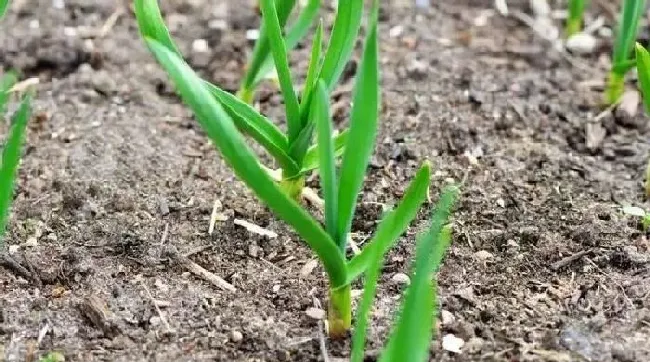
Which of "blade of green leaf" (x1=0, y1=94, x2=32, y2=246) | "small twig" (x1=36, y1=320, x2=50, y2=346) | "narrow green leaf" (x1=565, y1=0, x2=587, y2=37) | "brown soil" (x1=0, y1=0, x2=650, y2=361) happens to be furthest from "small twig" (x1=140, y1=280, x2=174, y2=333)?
"narrow green leaf" (x1=565, y1=0, x2=587, y2=37)

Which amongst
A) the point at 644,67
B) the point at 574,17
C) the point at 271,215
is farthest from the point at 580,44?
the point at 271,215

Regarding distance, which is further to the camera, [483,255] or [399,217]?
[483,255]

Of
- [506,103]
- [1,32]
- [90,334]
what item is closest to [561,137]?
[506,103]

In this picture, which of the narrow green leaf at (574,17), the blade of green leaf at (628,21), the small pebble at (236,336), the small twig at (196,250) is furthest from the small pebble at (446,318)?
the narrow green leaf at (574,17)

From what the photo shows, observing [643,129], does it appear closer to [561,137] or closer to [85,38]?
[561,137]

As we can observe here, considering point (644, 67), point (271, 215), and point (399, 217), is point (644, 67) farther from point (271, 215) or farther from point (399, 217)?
point (271, 215)

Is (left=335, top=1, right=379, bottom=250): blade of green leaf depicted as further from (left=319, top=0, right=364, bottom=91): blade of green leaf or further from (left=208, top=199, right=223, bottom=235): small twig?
(left=208, top=199, right=223, bottom=235): small twig
